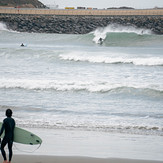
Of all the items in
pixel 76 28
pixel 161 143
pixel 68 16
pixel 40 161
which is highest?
pixel 68 16

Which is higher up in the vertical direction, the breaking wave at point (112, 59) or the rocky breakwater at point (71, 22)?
the rocky breakwater at point (71, 22)

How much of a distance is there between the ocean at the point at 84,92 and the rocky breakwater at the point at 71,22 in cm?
3827

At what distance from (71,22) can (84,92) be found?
54.9 meters

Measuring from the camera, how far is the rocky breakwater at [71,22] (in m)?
64.7

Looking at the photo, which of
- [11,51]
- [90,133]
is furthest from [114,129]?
[11,51]

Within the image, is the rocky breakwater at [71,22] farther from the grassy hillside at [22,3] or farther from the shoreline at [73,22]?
the grassy hillside at [22,3]

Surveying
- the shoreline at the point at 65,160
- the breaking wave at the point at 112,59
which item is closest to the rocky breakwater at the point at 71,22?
the breaking wave at the point at 112,59

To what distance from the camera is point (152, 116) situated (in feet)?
35.8

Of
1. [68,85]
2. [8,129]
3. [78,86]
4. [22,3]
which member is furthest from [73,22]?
[8,129]

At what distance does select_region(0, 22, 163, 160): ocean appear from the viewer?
33.1ft

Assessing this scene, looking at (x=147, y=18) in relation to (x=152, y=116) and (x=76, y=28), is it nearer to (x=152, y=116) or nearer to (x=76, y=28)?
(x=76, y=28)

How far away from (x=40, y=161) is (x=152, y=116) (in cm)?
442

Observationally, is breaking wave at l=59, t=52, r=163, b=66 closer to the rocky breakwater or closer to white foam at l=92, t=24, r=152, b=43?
white foam at l=92, t=24, r=152, b=43

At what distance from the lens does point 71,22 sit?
69125 millimetres
